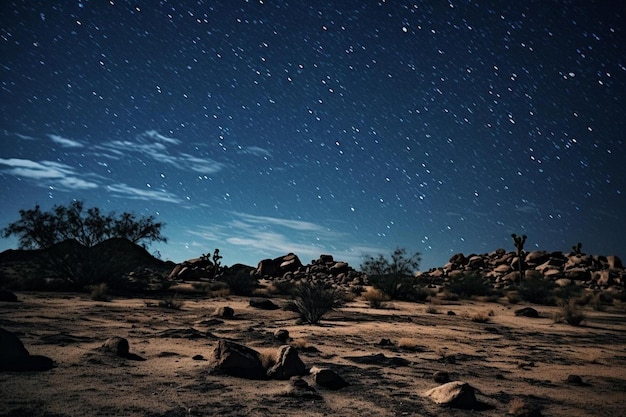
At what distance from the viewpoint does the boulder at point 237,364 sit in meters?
6.59

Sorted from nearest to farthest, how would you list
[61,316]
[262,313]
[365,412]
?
1. [365,412]
2. [61,316]
3. [262,313]

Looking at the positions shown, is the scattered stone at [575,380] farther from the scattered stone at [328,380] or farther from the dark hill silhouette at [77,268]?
the dark hill silhouette at [77,268]

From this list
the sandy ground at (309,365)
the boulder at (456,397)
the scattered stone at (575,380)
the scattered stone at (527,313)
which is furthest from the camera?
the scattered stone at (527,313)

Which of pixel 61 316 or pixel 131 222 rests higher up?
pixel 131 222

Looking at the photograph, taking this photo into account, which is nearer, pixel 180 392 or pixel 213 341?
pixel 180 392

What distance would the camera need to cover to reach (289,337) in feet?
35.2

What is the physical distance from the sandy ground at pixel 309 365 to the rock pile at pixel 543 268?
1135 inches

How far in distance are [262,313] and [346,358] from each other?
8.61 m

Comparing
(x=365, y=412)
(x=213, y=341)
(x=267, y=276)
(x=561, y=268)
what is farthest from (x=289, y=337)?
(x=561, y=268)

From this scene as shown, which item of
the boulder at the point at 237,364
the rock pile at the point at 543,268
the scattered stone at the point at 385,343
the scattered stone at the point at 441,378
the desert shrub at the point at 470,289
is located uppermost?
the rock pile at the point at 543,268

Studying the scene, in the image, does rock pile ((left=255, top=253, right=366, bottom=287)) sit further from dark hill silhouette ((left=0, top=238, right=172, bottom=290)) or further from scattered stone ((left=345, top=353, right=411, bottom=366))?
scattered stone ((left=345, top=353, right=411, bottom=366))

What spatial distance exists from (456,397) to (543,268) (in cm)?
5991

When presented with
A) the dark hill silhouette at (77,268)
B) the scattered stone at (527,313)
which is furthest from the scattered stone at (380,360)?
the dark hill silhouette at (77,268)

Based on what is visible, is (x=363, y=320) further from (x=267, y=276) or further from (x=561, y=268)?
(x=561, y=268)
